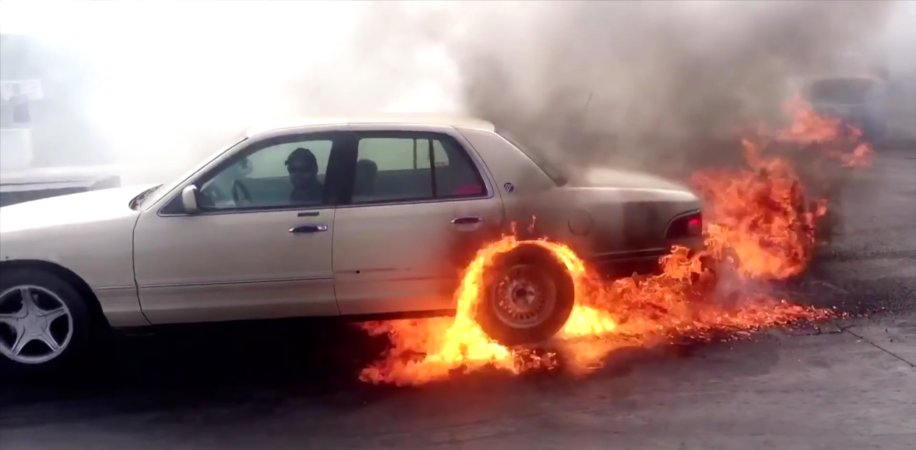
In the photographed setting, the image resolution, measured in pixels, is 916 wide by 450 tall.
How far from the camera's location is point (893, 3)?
988 cm

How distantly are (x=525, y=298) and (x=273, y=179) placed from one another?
1.64 m

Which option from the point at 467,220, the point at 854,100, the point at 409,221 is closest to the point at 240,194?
the point at 409,221

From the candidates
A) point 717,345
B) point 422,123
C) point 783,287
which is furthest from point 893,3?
point 422,123

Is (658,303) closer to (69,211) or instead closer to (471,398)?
(471,398)

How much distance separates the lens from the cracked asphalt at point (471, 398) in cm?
407

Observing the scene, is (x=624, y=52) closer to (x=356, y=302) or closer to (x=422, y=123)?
(x=422, y=123)

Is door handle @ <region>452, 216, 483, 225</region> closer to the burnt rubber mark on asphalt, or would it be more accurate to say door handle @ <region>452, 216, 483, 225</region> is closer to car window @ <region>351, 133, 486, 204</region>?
car window @ <region>351, 133, 486, 204</region>

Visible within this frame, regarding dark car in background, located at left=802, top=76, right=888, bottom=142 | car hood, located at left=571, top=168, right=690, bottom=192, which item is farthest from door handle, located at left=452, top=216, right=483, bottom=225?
dark car in background, located at left=802, top=76, right=888, bottom=142

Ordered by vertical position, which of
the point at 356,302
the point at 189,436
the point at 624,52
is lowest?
the point at 189,436

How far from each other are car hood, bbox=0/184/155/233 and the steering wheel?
56 centimetres

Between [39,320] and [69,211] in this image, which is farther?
[69,211]

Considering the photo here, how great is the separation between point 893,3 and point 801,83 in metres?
1.32

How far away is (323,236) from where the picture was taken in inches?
193

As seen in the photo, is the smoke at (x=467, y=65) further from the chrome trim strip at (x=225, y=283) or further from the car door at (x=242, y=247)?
the chrome trim strip at (x=225, y=283)
